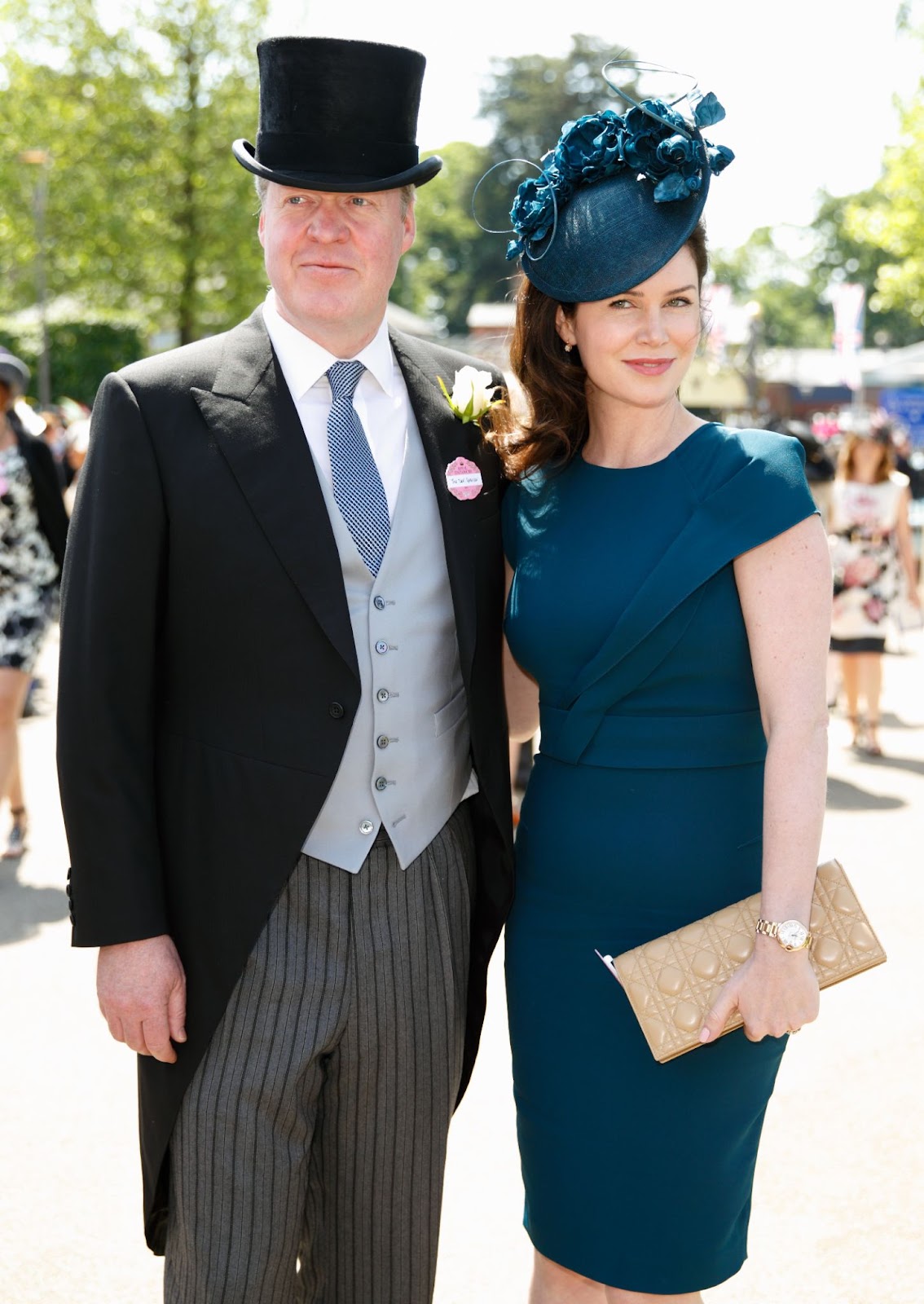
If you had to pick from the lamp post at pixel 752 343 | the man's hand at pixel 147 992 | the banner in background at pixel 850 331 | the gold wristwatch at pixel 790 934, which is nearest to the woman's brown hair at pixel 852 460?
the gold wristwatch at pixel 790 934

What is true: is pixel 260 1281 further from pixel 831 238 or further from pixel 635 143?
pixel 831 238

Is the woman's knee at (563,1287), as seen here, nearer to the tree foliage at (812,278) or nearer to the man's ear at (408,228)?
the man's ear at (408,228)

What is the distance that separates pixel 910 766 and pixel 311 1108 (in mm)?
6648

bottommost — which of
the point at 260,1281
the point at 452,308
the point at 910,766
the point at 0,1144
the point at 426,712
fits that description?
the point at 452,308

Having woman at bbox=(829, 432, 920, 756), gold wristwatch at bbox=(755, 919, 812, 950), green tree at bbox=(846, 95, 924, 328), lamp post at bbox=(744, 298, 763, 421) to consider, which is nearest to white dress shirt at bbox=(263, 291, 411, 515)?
gold wristwatch at bbox=(755, 919, 812, 950)

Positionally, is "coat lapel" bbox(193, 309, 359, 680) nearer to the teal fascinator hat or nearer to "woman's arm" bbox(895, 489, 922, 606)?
the teal fascinator hat

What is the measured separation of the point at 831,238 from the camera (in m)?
89.6

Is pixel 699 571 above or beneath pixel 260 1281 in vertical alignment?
above

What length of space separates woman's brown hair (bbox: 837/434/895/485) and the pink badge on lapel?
687 centimetres

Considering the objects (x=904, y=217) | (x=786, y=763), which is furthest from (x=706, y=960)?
(x=904, y=217)

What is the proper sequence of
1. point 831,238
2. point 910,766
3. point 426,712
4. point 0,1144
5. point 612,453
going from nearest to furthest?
point 426,712, point 612,453, point 0,1144, point 910,766, point 831,238

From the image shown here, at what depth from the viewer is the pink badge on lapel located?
2.45 m

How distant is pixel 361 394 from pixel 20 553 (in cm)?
418

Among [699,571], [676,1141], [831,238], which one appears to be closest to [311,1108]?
[676,1141]
